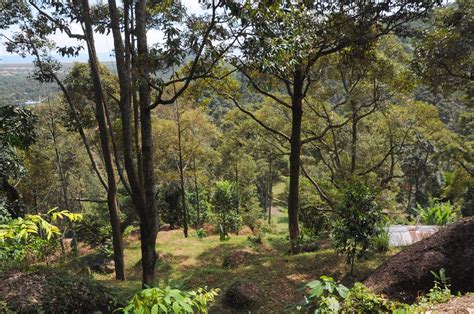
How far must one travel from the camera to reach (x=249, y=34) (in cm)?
494

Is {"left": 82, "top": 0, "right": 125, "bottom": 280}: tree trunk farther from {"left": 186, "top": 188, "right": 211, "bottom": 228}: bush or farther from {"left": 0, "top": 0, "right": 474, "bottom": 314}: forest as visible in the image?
{"left": 186, "top": 188, "right": 211, "bottom": 228}: bush

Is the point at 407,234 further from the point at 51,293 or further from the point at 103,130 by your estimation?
the point at 51,293

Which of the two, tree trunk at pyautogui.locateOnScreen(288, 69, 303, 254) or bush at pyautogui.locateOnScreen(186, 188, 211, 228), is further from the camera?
bush at pyautogui.locateOnScreen(186, 188, 211, 228)

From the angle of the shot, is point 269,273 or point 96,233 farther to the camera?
point 96,233

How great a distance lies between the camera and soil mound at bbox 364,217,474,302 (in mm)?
4520

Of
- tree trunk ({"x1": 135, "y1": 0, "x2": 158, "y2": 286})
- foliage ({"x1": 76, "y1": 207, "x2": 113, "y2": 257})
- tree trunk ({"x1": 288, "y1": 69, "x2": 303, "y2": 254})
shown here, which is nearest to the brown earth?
tree trunk ({"x1": 135, "y1": 0, "x2": 158, "y2": 286})

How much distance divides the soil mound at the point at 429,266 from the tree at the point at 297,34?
3.30 meters

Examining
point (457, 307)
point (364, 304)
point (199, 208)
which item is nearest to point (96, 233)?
point (199, 208)

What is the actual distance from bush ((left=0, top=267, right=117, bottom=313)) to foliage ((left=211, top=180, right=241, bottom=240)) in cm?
1392

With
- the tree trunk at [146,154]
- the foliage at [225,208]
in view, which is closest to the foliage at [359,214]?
the tree trunk at [146,154]

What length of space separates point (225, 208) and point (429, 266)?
14266 millimetres

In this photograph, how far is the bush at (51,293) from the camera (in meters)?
3.46

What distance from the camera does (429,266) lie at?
4.71 m

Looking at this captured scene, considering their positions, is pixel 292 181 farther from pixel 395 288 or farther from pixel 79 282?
pixel 79 282
